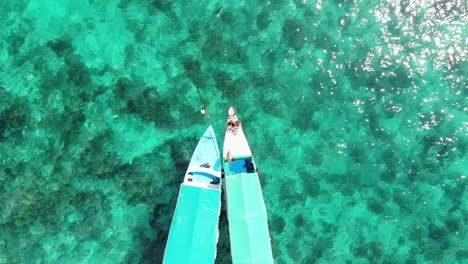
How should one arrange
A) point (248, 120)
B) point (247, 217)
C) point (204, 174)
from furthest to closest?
point (248, 120)
point (204, 174)
point (247, 217)

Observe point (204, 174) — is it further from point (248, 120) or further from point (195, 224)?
point (248, 120)

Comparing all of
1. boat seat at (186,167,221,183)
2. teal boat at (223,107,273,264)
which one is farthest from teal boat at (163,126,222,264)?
teal boat at (223,107,273,264)

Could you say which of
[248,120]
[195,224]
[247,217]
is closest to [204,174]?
[195,224]

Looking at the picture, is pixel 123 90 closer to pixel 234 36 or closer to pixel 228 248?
pixel 234 36

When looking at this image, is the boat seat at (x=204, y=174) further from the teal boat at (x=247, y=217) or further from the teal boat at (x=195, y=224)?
the teal boat at (x=247, y=217)

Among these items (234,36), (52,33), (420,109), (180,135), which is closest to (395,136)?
(420,109)

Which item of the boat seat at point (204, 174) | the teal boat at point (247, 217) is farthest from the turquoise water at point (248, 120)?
the teal boat at point (247, 217)
